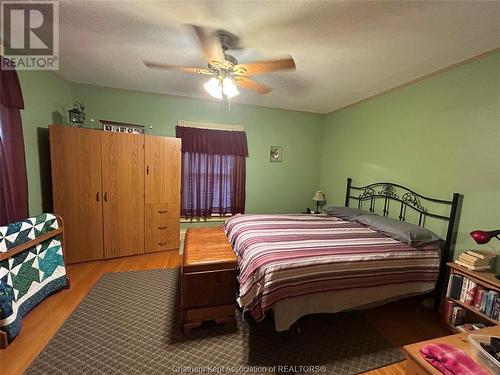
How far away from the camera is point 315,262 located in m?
1.70

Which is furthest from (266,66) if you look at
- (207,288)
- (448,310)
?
(448,310)

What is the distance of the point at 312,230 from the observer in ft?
8.15

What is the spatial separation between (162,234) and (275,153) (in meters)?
2.43

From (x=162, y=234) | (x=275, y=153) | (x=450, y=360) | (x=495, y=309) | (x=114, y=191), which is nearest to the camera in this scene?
(x=450, y=360)

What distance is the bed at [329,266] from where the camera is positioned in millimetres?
1608

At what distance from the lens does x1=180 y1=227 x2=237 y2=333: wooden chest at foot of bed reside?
180 cm

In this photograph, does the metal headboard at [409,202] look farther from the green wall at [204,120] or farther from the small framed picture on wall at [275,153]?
the small framed picture on wall at [275,153]

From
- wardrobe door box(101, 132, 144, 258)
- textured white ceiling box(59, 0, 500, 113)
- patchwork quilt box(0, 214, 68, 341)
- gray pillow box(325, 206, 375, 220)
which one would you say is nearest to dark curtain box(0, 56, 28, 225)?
patchwork quilt box(0, 214, 68, 341)

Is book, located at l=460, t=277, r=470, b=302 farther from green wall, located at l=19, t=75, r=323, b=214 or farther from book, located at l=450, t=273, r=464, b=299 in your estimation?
green wall, located at l=19, t=75, r=323, b=214

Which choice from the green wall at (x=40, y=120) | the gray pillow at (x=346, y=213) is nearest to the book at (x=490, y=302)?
the gray pillow at (x=346, y=213)

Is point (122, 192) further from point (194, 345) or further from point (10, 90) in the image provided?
point (194, 345)

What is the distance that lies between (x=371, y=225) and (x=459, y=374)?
1.76m

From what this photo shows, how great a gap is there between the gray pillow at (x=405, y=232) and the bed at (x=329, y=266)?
A: 2.0 inches

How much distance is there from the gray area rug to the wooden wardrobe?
3.40 ft
